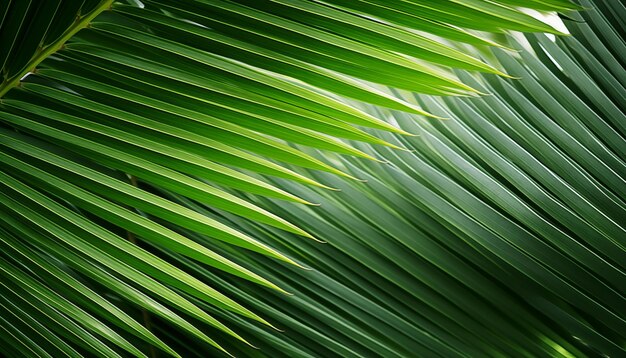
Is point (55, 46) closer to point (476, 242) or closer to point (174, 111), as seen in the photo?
point (174, 111)

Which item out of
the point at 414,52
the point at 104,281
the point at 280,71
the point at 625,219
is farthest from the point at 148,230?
the point at 625,219

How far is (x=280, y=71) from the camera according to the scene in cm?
68

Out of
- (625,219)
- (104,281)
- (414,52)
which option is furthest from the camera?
(625,219)

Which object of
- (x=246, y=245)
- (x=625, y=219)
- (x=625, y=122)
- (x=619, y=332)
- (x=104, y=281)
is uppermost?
(x=625, y=122)

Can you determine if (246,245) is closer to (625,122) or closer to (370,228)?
(370,228)

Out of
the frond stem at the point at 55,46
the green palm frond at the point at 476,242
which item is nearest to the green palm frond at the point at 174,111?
the frond stem at the point at 55,46

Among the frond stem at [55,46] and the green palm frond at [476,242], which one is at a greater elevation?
the green palm frond at [476,242]

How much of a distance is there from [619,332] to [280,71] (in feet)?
2.05

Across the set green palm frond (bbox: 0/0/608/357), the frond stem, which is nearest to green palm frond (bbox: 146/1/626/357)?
green palm frond (bbox: 0/0/608/357)

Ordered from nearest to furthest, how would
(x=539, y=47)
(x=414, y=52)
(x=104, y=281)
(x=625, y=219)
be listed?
(x=414, y=52)
(x=104, y=281)
(x=625, y=219)
(x=539, y=47)

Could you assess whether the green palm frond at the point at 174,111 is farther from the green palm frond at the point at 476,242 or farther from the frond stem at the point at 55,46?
the green palm frond at the point at 476,242

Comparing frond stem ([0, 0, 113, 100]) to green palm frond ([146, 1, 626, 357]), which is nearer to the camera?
frond stem ([0, 0, 113, 100])

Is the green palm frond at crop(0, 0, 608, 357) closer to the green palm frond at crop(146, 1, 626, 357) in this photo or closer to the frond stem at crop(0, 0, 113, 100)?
the frond stem at crop(0, 0, 113, 100)

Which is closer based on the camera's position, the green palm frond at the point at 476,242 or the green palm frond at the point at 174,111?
the green palm frond at the point at 174,111
